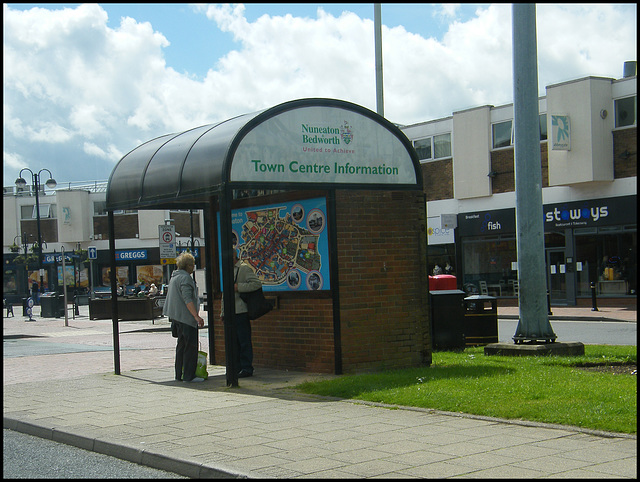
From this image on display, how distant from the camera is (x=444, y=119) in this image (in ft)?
114

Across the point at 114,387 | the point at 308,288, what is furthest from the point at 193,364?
the point at 308,288

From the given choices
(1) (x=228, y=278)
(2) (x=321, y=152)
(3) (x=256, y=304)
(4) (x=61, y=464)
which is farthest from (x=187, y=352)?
(4) (x=61, y=464)

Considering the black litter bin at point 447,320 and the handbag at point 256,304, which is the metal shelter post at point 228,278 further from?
the black litter bin at point 447,320

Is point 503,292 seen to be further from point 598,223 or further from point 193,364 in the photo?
point 193,364

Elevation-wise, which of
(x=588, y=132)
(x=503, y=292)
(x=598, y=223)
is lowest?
(x=503, y=292)

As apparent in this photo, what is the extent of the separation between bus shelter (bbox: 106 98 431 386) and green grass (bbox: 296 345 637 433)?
71 cm

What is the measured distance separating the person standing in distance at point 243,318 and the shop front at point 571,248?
66.8 feet

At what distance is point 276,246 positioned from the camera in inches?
456

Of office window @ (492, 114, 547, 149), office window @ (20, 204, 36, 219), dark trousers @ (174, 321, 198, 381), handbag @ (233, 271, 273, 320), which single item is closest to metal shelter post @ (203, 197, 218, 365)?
dark trousers @ (174, 321, 198, 381)

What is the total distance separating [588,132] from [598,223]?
3343mm

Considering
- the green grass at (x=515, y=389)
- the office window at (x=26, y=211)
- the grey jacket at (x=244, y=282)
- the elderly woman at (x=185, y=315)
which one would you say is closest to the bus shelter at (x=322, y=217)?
the grey jacket at (x=244, y=282)

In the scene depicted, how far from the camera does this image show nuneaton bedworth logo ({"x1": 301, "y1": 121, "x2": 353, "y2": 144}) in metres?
10.3

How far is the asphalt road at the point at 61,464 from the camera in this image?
5.81 metres

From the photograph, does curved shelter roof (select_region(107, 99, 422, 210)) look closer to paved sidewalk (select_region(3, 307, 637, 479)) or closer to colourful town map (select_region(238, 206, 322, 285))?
Answer: colourful town map (select_region(238, 206, 322, 285))
